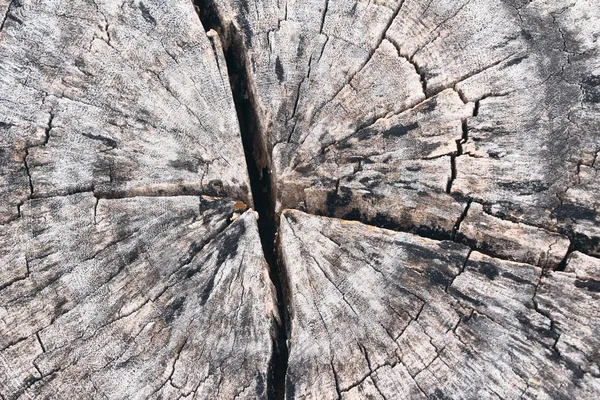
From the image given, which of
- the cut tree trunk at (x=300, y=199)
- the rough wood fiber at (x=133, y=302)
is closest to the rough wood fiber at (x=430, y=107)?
the cut tree trunk at (x=300, y=199)

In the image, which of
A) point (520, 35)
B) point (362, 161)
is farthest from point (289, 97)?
point (520, 35)

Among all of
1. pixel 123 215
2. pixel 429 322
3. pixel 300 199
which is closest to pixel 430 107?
pixel 300 199

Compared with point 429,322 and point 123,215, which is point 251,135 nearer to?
point 123,215

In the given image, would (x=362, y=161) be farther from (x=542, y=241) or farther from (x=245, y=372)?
(x=245, y=372)

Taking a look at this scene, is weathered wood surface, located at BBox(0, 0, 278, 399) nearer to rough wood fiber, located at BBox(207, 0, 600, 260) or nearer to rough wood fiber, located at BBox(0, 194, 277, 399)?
rough wood fiber, located at BBox(0, 194, 277, 399)

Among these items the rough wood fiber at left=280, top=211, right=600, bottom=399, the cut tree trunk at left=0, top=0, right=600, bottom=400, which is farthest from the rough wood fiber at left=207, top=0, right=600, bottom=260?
the rough wood fiber at left=280, top=211, right=600, bottom=399

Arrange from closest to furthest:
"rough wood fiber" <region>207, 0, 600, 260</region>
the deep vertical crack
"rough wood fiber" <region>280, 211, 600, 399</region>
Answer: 1. "rough wood fiber" <region>280, 211, 600, 399</region>
2. "rough wood fiber" <region>207, 0, 600, 260</region>
3. the deep vertical crack
